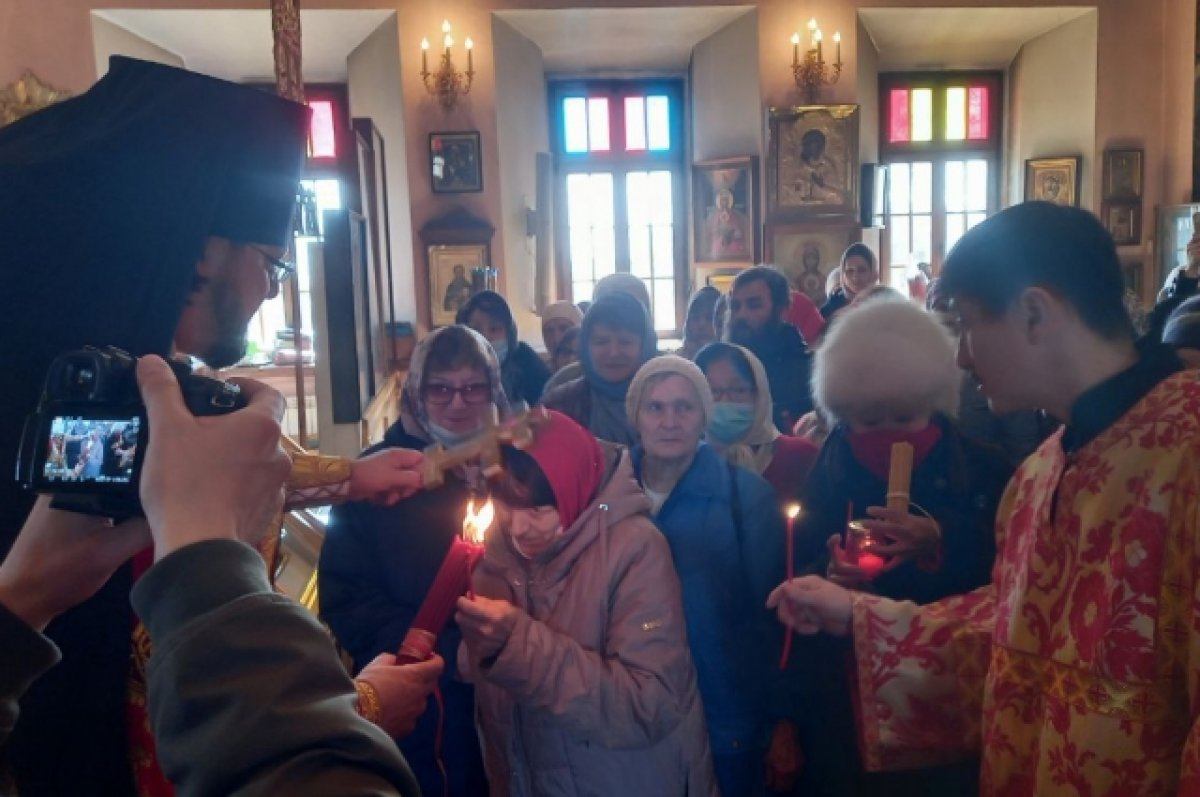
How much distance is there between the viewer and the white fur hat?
2.26 metres

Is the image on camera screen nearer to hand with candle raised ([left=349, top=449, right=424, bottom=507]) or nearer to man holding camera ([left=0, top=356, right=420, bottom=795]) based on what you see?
man holding camera ([left=0, top=356, right=420, bottom=795])

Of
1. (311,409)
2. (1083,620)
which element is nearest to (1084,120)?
(311,409)

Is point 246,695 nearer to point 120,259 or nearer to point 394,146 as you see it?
point 120,259

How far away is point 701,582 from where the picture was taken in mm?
2285

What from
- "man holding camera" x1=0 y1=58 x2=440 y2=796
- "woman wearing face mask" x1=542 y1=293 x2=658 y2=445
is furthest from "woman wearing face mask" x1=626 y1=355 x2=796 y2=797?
"man holding camera" x1=0 y1=58 x2=440 y2=796

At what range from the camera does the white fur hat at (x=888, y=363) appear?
89.0 inches

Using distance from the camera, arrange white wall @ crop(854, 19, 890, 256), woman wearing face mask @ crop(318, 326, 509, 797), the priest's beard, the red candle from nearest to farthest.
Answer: the priest's beard
the red candle
woman wearing face mask @ crop(318, 326, 509, 797)
white wall @ crop(854, 19, 890, 256)

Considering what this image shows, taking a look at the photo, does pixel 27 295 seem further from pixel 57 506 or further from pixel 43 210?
pixel 57 506

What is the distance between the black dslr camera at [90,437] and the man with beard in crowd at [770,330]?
348 centimetres

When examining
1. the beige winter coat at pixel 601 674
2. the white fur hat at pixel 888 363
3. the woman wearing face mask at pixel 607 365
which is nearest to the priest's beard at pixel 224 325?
the beige winter coat at pixel 601 674

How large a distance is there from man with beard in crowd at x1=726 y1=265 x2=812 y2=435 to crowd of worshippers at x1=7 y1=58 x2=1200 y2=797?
147 centimetres

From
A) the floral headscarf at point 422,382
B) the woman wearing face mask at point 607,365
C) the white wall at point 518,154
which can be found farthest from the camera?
the white wall at point 518,154

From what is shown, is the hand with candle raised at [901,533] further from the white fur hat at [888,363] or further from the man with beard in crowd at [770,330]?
the man with beard in crowd at [770,330]

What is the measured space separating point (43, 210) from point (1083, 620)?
1.39 m
